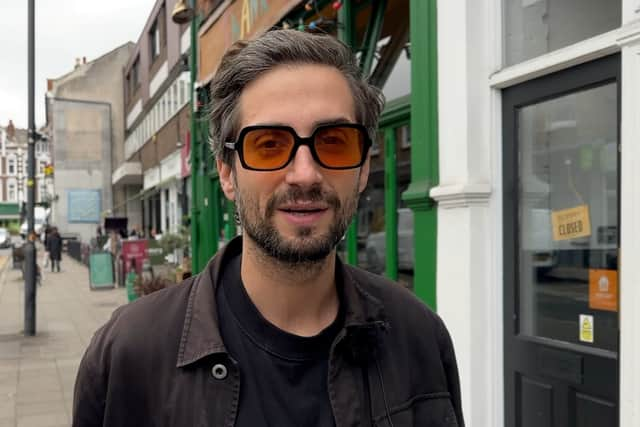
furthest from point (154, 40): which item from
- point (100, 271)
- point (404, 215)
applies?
point (404, 215)

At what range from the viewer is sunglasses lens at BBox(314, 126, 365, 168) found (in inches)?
58.0

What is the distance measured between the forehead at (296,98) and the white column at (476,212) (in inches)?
85.5

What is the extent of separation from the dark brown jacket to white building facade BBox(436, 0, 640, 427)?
1621 millimetres

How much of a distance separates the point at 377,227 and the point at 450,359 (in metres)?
3.85

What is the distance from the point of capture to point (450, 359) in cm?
168

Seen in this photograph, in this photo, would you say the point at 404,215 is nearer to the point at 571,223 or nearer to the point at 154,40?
the point at 571,223

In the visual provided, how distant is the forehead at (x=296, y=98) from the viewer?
4.83 ft

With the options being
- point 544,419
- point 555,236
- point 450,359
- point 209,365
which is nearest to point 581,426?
point 544,419

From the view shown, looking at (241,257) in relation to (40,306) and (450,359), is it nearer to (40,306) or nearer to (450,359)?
(450,359)

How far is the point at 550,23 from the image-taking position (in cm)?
342

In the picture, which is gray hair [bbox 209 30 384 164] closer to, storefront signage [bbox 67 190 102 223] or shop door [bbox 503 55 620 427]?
shop door [bbox 503 55 620 427]

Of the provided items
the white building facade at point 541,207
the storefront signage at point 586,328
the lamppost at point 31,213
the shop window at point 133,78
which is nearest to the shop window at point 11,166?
the shop window at point 133,78

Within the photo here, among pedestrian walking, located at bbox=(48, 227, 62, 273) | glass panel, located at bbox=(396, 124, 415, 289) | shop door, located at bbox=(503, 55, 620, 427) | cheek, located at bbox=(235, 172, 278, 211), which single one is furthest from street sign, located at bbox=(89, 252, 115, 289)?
Answer: cheek, located at bbox=(235, 172, 278, 211)
